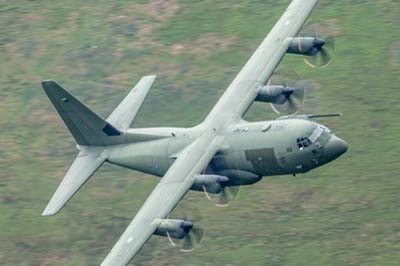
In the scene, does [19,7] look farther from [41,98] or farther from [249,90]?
[249,90]

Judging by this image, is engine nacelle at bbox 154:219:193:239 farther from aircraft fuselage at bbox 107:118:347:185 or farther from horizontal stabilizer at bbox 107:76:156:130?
horizontal stabilizer at bbox 107:76:156:130

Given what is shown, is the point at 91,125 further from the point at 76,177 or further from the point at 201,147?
the point at 201,147

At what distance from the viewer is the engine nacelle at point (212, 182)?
72.9 meters

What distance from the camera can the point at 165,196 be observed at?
73.2m

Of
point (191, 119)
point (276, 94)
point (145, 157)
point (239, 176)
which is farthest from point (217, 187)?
point (191, 119)

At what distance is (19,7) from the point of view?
107 m

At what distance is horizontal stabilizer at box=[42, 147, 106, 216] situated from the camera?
75062mm

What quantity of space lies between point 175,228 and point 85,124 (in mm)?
11572

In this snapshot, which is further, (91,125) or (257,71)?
(257,71)

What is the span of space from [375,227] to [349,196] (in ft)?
11.5

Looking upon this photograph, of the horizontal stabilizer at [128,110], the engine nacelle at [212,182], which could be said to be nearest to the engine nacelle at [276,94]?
the horizontal stabilizer at [128,110]

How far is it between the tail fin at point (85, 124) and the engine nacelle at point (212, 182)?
7837 millimetres

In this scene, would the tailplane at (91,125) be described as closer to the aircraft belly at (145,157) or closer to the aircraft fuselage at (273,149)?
the aircraft belly at (145,157)

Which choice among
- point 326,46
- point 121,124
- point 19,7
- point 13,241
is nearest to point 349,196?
point 326,46
